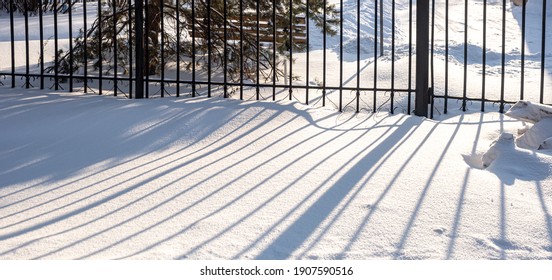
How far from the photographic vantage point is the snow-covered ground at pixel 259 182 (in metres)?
3.45

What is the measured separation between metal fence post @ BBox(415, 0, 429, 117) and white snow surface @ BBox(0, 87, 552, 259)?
245 millimetres

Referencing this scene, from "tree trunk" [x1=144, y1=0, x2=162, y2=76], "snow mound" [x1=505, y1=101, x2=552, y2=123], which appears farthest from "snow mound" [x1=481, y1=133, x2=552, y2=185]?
"tree trunk" [x1=144, y1=0, x2=162, y2=76]

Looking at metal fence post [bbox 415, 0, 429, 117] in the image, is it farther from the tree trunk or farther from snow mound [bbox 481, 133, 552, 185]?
the tree trunk

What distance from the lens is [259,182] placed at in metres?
4.50

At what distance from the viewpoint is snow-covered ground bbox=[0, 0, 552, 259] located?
11.3 ft

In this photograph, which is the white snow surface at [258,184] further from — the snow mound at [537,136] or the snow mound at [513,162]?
the snow mound at [537,136]

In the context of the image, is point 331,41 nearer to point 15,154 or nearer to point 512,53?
point 512,53

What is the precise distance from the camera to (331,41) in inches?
626

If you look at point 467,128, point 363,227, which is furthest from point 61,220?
point 467,128

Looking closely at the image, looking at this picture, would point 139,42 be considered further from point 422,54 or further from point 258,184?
point 258,184

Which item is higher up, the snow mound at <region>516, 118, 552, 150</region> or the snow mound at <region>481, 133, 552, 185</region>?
the snow mound at <region>516, 118, 552, 150</region>

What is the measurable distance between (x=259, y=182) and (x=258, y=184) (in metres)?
0.04

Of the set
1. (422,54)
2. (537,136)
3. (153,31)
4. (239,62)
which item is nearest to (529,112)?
(537,136)

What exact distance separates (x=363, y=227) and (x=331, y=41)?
12.6 m
